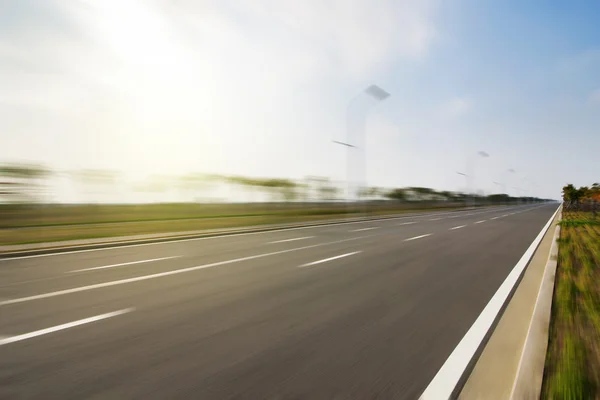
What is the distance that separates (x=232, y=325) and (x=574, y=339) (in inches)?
144

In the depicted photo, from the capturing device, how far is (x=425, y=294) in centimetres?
554

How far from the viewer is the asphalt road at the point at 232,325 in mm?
2783

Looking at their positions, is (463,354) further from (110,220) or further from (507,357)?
(110,220)

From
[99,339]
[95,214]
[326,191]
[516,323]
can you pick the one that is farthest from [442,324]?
[326,191]

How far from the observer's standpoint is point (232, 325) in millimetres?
4070

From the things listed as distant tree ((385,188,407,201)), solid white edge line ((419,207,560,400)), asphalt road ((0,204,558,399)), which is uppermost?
distant tree ((385,188,407,201))

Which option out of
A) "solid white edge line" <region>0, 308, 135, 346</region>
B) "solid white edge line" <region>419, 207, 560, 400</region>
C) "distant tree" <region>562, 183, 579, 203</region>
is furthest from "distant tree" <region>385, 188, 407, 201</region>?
"solid white edge line" <region>0, 308, 135, 346</region>

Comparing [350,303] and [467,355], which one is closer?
[467,355]

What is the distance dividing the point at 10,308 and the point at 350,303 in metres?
4.67

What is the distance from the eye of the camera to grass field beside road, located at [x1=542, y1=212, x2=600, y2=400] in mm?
2621

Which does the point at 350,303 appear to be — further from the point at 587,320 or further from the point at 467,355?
the point at 587,320

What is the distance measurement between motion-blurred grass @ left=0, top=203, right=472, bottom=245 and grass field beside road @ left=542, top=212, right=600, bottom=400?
1324cm

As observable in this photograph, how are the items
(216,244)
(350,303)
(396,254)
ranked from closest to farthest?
(350,303)
(396,254)
(216,244)

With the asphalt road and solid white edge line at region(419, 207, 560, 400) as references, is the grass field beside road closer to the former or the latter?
solid white edge line at region(419, 207, 560, 400)
